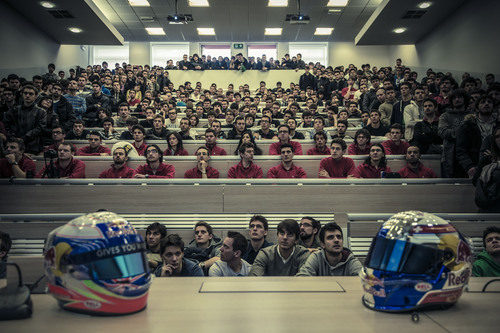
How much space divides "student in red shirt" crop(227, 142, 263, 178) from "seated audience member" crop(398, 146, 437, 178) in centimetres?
187

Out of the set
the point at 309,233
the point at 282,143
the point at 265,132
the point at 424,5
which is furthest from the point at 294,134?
the point at 424,5

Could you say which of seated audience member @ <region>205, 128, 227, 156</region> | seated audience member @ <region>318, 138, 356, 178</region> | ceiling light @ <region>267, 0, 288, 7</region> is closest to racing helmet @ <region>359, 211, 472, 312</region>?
seated audience member @ <region>318, 138, 356, 178</region>

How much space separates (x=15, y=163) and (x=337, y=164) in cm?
413

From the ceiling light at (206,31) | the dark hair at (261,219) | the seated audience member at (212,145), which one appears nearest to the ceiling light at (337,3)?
the ceiling light at (206,31)

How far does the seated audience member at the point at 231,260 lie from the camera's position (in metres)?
3.54

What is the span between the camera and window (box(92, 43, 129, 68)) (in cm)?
2197

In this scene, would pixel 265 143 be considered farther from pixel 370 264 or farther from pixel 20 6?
pixel 20 6

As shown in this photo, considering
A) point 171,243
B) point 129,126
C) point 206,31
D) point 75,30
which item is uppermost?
point 206,31

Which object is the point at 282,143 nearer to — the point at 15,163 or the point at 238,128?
the point at 238,128

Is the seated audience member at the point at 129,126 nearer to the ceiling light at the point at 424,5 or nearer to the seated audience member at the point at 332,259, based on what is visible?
the seated audience member at the point at 332,259

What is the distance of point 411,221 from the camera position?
4.90 feet

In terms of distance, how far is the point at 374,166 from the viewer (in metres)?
5.29

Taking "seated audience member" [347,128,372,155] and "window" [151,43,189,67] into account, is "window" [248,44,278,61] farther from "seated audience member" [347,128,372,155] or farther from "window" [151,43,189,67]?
"seated audience member" [347,128,372,155]

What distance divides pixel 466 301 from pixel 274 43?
2041 centimetres
